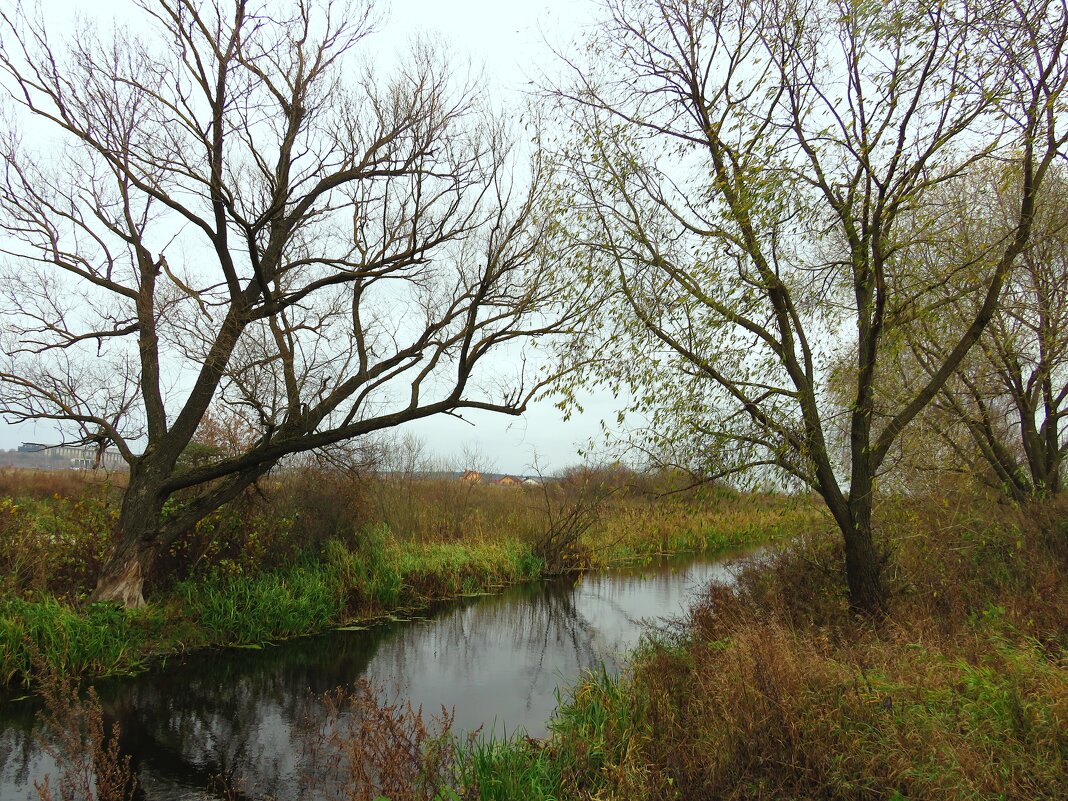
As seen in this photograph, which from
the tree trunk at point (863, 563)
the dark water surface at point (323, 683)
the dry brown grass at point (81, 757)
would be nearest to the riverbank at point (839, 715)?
the tree trunk at point (863, 563)

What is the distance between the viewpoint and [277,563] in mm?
12898

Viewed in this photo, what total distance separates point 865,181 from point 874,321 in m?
1.65

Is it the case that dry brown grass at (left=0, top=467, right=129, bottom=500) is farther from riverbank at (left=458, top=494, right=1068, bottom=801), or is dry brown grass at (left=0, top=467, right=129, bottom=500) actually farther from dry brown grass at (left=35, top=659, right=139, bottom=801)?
riverbank at (left=458, top=494, right=1068, bottom=801)

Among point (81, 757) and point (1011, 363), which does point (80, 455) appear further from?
point (1011, 363)

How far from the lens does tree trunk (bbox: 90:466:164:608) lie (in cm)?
1005

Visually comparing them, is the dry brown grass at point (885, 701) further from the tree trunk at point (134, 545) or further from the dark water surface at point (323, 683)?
the tree trunk at point (134, 545)

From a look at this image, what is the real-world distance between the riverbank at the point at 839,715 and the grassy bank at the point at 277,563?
206 centimetres

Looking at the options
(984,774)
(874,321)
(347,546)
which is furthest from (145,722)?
(874,321)

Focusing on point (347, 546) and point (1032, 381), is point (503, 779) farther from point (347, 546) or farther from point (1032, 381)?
point (1032, 381)

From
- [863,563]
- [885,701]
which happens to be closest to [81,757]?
[885,701]

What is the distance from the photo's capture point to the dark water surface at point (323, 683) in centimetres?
678

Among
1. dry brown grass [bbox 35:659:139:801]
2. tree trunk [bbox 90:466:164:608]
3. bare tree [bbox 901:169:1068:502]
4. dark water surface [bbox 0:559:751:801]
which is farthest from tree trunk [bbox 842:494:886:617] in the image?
tree trunk [bbox 90:466:164:608]

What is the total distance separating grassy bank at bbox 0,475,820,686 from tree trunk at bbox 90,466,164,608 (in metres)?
0.34

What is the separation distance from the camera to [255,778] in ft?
21.3
